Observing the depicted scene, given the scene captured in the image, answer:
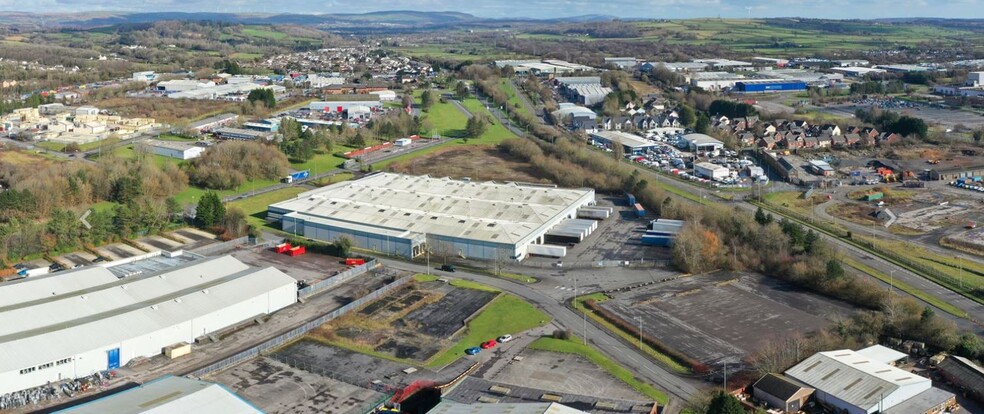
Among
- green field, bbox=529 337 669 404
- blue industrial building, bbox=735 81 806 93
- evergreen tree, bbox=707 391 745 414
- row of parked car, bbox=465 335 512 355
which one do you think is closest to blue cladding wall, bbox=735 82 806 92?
blue industrial building, bbox=735 81 806 93

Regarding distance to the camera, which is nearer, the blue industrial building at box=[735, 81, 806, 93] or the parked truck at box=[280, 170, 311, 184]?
the parked truck at box=[280, 170, 311, 184]

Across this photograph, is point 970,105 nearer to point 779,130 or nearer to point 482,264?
point 779,130

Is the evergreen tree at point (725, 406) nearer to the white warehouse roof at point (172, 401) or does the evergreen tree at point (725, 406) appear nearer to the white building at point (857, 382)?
the white building at point (857, 382)

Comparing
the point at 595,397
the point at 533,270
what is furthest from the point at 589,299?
the point at 595,397

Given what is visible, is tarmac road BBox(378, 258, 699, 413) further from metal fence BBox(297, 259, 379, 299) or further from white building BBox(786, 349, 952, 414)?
white building BBox(786, 349, 952, 414)

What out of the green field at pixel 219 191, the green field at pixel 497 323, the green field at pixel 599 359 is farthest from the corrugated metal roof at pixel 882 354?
the green field at pixel 219 191
